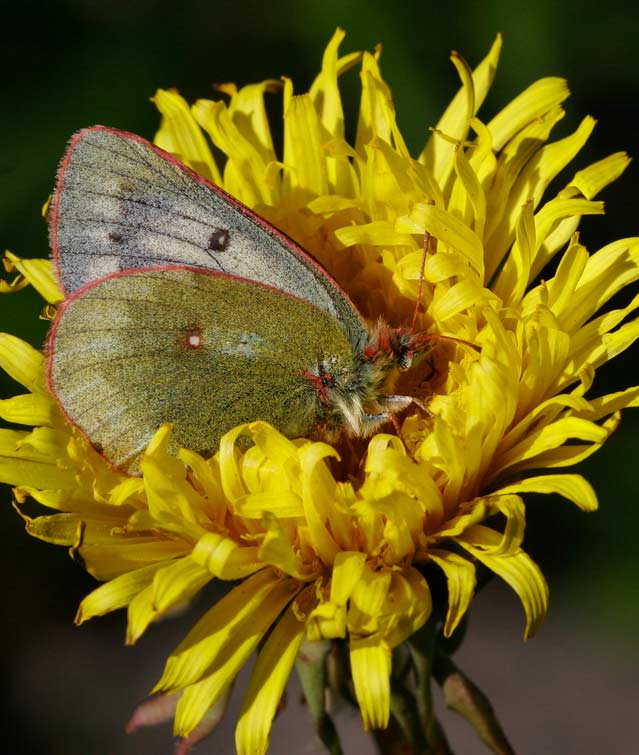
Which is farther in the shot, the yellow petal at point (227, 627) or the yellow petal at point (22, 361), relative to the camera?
the yellow petal at point (22, 361)

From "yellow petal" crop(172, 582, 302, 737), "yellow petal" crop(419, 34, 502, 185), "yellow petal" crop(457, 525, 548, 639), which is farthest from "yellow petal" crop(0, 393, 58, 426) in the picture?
"yellow petal" crop(419, 34, 502, 185)

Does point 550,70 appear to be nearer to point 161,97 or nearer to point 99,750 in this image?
point 161,97

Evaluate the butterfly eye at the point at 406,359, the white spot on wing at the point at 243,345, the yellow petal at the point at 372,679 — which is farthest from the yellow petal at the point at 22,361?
the yellow petal at the point at 372,679

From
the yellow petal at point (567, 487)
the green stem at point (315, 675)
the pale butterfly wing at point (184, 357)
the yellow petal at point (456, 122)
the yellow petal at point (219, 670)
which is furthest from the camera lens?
the yellow petal at point (456, 122)

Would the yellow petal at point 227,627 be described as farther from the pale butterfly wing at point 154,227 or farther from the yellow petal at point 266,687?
the pale butterfly wing at point 154,227

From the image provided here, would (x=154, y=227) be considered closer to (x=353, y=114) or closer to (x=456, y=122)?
(x=456, y=122)

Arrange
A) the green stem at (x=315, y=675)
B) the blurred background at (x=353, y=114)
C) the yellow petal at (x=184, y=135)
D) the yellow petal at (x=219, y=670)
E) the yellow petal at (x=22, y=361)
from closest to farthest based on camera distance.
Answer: the yellow petal at (x=219, y=670) < the green stem at (x=315, y=675) < the yellow petal at (x=22, y=361) < the yellow petal at (x=184, y=135) < the blurred background at (x=353, y=114)

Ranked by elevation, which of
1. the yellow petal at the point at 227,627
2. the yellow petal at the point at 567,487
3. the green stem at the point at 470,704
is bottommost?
the green stem at the point at 470,704
